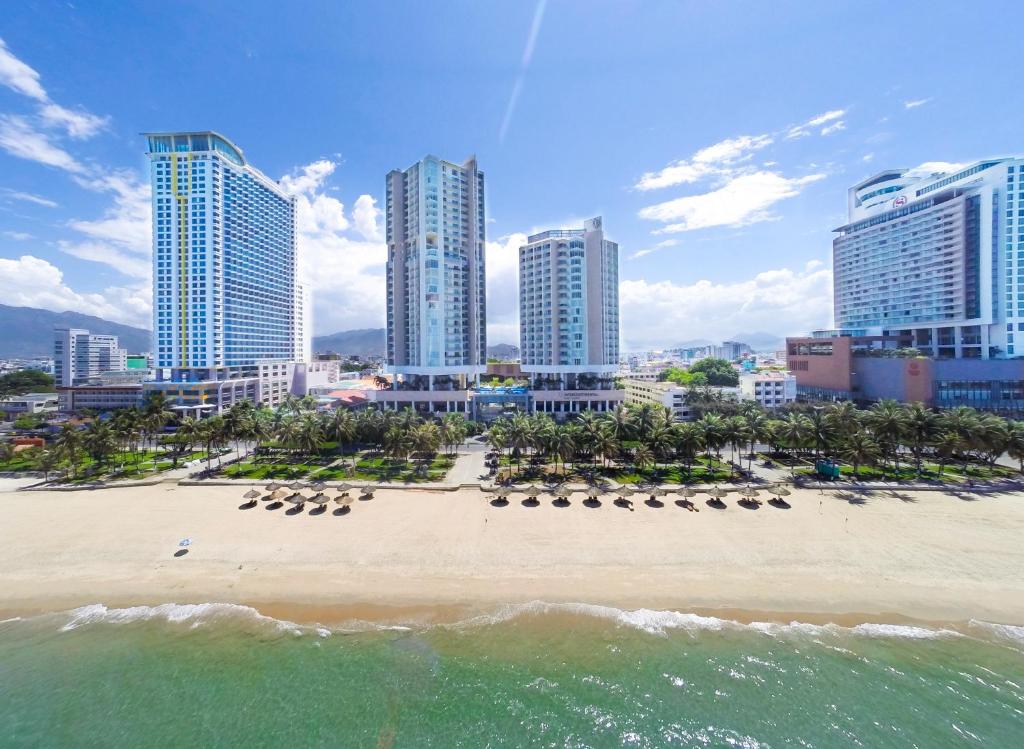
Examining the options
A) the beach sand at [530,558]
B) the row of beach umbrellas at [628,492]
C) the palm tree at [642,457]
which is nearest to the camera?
the beach sand at [530,558]

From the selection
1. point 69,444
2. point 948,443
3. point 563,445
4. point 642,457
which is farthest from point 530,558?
point 69,444

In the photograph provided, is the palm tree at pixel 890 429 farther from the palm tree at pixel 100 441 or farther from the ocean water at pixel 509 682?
the palm tree at pixel 100 441

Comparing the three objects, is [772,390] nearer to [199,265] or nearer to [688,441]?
[688,441]

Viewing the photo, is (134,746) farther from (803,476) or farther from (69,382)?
(69,382)

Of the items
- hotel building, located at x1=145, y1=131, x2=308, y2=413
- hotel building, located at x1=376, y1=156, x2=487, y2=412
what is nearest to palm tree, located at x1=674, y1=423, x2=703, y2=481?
hotel building, located at x1=376, y1=156, x2=487, y2=412

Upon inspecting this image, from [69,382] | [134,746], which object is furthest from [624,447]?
[69,382]

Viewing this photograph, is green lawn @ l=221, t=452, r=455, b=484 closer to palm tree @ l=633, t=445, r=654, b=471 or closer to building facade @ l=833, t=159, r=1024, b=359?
palm tree @ l=633, t=445, r=654, b=471

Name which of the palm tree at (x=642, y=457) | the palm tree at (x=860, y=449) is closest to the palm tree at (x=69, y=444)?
the palm tree at (x=642, y=457)
